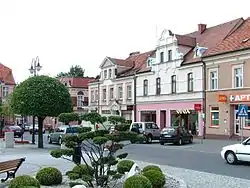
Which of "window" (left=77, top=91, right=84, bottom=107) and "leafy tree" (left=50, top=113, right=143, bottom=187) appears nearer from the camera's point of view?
"leafy tree" (left=50, top=113, right=143, bottom=187)

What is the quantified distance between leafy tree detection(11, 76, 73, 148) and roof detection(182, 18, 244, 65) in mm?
17297

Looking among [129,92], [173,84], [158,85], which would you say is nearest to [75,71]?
[129,92]

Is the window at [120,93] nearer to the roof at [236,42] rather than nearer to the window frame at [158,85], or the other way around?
the window frame at [158,85]

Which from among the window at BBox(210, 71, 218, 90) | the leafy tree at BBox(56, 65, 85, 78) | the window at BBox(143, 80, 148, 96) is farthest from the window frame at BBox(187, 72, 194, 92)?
the leafy tree at BBox(56, 65, 85, 78)

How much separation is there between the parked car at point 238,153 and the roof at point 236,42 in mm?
19060

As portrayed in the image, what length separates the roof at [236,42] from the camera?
1497 inches

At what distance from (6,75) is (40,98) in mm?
52697

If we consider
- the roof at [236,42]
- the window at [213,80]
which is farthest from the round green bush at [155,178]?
the window at [213,80]

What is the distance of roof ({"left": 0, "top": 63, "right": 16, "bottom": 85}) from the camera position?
76.8 meters

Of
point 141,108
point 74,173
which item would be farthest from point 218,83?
point 74,173

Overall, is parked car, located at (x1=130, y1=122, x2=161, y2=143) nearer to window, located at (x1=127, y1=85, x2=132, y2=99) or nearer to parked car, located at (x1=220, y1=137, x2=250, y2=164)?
window, located at (x1=127, y1=85, x2=132, y2=99)

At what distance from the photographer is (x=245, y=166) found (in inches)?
730

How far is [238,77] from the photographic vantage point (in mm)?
38031

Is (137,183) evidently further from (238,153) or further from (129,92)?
(129,92)
